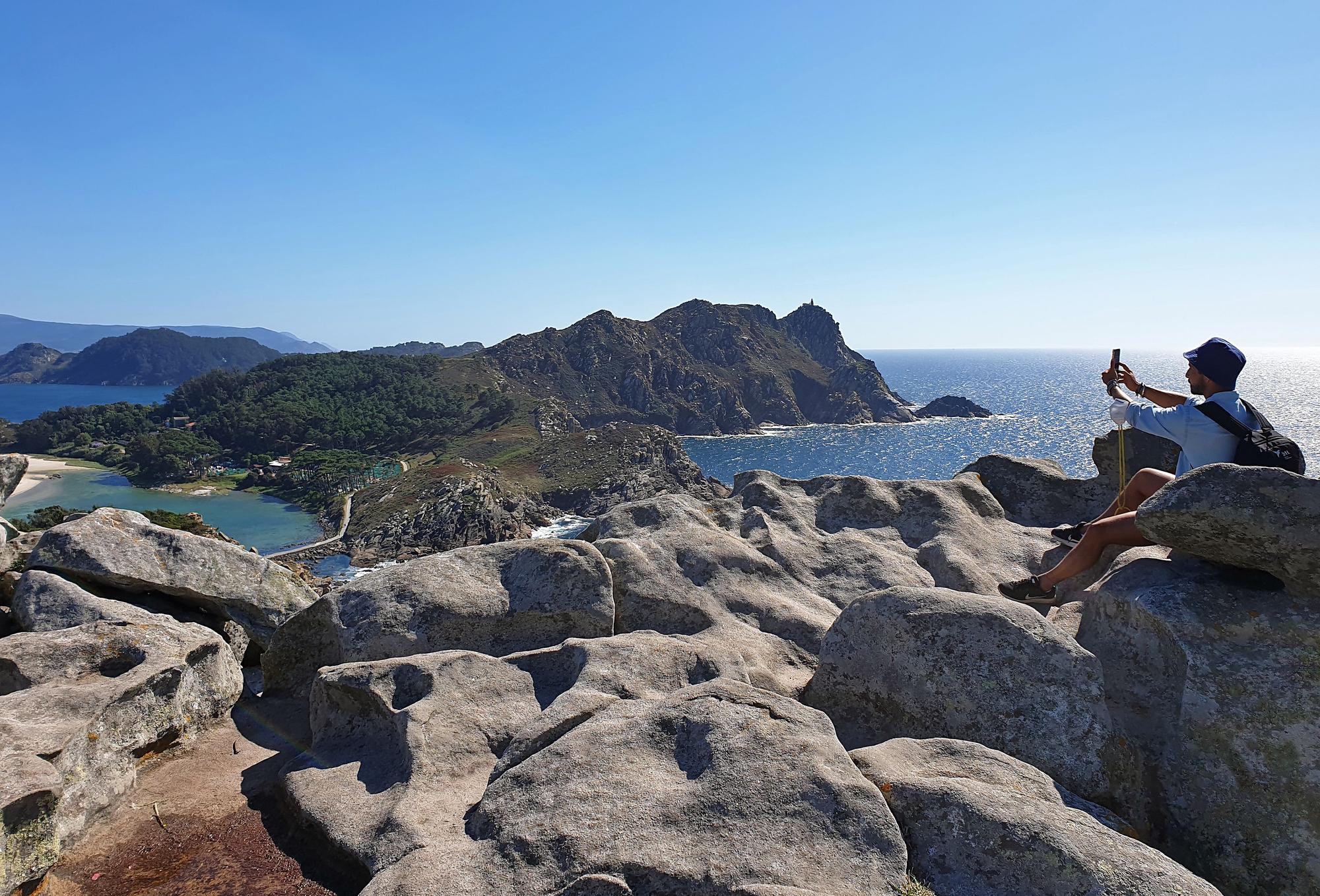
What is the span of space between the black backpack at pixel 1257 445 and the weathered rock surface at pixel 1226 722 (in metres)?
1.92

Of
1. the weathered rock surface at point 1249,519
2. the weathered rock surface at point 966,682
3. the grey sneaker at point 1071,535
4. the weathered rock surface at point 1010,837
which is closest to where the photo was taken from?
the weathered rock surface at point 1010,837

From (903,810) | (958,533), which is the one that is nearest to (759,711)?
(903,810)

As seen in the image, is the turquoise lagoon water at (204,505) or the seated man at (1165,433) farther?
the turquoise lagoon water at (204,505)

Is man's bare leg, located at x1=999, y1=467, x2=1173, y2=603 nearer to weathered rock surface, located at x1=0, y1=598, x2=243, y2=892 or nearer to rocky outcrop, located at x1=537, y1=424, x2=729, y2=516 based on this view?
weathered rock surface, located at x1=0, y1=598, x2=243, y2=892

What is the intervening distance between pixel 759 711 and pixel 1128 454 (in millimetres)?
15001

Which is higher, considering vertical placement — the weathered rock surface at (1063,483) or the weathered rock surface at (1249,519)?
the weathered rock surface at (1249,519)

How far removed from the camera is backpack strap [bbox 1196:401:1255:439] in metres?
9.09

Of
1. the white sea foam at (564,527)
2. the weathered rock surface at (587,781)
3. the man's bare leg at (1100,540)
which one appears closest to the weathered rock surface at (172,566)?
the weathered rock surface at (587,781)

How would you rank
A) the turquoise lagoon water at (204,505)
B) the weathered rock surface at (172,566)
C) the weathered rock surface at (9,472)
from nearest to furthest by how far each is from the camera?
1. the weathered rock surface at (172,566)
2. the weathered rock surface at (9,472)
3. the turquoise lagoon water at (204,505)

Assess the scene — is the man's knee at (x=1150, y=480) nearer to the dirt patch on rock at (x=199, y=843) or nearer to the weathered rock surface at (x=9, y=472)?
the dirt patch on rock at (x=199, y=843)

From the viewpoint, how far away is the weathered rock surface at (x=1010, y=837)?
4.79 m

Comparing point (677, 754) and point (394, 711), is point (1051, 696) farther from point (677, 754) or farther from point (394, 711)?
point (394, 711)

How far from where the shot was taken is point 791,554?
13.0 meters

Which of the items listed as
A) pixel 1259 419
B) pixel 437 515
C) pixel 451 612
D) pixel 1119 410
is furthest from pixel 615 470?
pixel 1259 419
